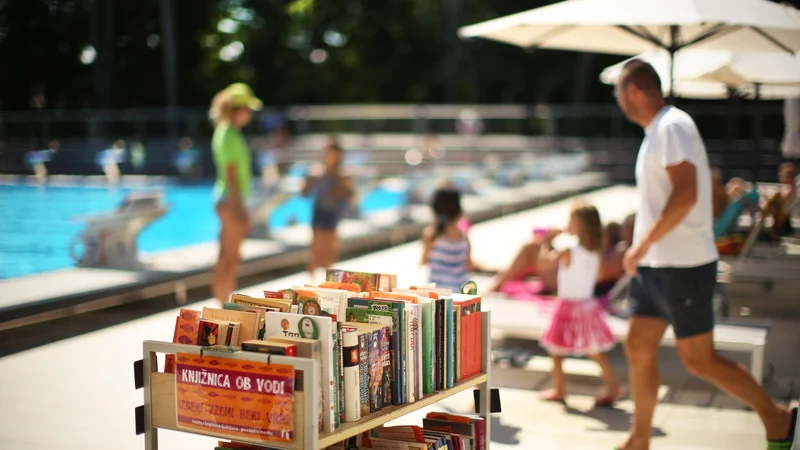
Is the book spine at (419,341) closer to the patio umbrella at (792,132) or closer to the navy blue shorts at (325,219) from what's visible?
the navy blue shorts at (325,219)

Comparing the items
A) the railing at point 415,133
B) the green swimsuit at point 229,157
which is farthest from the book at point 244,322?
the railing at point 415,133

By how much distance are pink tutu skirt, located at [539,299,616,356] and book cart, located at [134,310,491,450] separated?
2552 millimetres

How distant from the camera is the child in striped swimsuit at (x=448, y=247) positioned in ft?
20.9

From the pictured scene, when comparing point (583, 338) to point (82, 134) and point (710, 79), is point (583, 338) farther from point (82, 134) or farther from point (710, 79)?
point (82, 134)

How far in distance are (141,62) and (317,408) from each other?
23367 millimetres

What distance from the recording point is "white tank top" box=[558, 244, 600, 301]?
6.42 metres

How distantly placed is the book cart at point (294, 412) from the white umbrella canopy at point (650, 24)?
2593 mm

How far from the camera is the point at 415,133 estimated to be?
30.2 m

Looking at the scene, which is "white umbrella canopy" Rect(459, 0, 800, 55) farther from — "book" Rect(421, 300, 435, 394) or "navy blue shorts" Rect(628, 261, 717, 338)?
"book" Rect(421, 300, 435, 394)

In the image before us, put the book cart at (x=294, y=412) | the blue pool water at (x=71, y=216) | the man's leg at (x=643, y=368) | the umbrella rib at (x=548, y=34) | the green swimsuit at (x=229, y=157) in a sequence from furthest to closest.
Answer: the blue pool water at (x=71, y=216) → the green swimsuit at (x=229, y=157) → the umbrella rib at (x=548, y=34) → the man's leg at (x=643, y=368) → the book cart at (x=294, y=412)

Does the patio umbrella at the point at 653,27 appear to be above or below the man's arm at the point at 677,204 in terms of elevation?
above

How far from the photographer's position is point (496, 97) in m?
44.8

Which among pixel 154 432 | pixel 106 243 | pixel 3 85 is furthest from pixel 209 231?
pixel 154 432

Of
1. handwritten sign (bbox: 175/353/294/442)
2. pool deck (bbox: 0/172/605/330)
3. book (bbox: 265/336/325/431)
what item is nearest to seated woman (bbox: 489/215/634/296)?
pool deck (bbox: 0/172/605/330)
